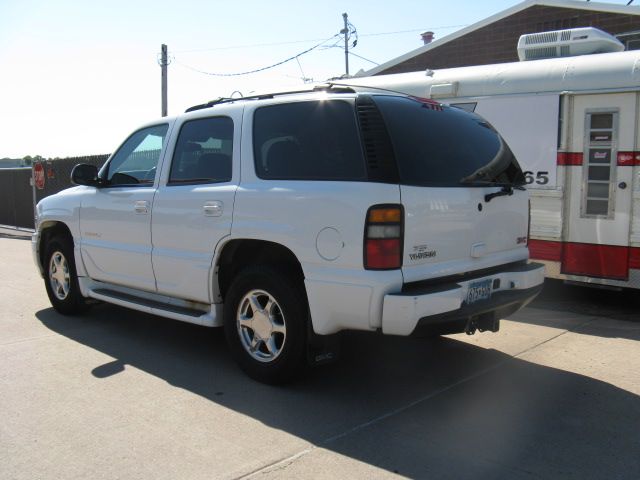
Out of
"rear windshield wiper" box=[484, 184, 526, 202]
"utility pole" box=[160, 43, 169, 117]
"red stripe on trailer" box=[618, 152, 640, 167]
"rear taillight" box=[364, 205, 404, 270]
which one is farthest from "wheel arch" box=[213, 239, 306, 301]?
"utility pole" box=[160, 43, 169, 117]

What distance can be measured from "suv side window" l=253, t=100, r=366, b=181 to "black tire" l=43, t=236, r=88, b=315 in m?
2.95

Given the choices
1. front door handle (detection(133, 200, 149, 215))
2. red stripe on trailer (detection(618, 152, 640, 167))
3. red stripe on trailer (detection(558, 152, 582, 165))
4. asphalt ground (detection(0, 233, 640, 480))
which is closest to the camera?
asphalt ground (detection(0, 233, 640, 480))

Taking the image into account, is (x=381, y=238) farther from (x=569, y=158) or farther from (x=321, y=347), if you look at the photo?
(x=569, y=158)

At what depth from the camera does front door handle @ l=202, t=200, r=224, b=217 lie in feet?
15.0

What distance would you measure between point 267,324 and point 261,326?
6 cm

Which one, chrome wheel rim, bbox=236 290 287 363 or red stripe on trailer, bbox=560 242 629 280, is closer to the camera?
chrome wheel rim, bbox=236 290 287 363

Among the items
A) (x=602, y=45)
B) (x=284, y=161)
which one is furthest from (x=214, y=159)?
(x=602, y=45)

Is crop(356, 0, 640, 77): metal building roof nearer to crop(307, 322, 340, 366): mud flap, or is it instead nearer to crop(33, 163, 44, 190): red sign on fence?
crop(33, 163, 44, 190): red sign on fence

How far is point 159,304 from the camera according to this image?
5.23 meters

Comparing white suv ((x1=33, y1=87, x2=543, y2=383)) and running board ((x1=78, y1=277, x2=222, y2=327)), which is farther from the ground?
white suv ((x1=33, y1=87, x2=543, y2=383))

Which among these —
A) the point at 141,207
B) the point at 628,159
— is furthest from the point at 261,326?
the point at 628,159

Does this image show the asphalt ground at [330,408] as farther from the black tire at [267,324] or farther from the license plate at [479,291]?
the license plate at [479,291]

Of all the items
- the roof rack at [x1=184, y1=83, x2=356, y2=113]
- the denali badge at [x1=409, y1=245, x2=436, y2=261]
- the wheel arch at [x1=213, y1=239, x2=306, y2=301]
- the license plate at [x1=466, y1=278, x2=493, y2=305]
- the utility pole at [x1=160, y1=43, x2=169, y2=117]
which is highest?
the utility pole at [x1=160, y1=43, x2=169, y2=117]

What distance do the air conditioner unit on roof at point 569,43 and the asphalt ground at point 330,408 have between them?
346 cm
